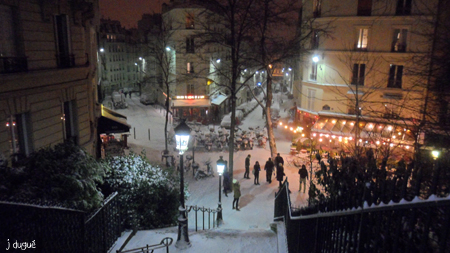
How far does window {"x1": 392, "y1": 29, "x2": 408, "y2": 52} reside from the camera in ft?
75.7

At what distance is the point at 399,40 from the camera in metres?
23.4

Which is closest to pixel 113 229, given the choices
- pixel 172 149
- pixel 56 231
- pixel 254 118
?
pixel 56 231

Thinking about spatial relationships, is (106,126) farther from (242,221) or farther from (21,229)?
(21,229)

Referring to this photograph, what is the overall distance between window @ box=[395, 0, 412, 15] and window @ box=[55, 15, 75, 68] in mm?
22150

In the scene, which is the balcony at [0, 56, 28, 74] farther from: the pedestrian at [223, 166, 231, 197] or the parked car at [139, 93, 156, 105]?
the parked car at [139, 93, 156, 105]

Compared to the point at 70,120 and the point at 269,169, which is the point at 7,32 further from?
the point at 269,169

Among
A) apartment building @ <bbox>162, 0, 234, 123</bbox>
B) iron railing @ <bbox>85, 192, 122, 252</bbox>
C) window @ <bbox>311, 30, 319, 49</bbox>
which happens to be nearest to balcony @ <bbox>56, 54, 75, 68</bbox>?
iron railing @ <bbox>85, 192, 122, 252</bbox>

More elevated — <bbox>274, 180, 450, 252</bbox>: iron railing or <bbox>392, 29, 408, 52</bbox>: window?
<bbox>392, 29, 408, 52</bbox>: window

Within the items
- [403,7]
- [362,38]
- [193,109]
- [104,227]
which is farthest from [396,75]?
[104,227]

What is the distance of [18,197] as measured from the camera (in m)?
5.47

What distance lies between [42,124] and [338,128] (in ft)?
65.5

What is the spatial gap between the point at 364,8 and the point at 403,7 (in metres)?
2.60

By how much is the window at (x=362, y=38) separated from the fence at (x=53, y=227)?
75.3ft

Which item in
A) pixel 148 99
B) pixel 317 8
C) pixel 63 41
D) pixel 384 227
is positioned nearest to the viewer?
pixel 384 227
